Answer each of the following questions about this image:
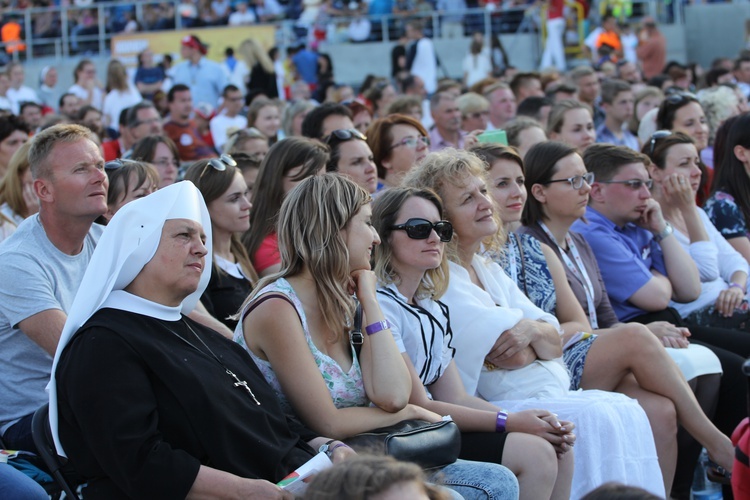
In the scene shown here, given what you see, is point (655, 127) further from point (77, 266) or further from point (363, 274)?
point (77, 266)

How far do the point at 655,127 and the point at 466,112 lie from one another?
1.74m

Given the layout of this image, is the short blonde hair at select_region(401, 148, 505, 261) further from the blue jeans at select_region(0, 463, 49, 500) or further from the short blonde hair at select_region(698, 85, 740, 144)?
the short blonde hair at select_region(698, 85, 740, 144)

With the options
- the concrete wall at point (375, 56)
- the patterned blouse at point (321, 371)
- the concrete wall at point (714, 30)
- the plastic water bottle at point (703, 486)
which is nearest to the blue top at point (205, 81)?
the concrete wall at point (375, 56)

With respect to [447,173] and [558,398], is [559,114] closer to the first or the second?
[447,173]

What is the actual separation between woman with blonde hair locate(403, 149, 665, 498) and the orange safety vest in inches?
652

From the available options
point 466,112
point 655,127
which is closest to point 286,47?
point 466,112

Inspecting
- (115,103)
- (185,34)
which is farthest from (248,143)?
(185,34)

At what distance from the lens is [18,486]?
3121 millimetres

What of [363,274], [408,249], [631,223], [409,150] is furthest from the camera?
[409,150]

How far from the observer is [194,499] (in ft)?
9.64

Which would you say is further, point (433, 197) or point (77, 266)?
point (433, 197)

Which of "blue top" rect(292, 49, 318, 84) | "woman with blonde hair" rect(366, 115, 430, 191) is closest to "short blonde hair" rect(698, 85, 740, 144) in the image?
"woman with blonde hair" rect(366, 115, 430, 191)

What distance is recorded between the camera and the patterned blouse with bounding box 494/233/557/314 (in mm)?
4887

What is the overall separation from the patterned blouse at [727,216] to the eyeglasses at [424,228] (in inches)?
119
